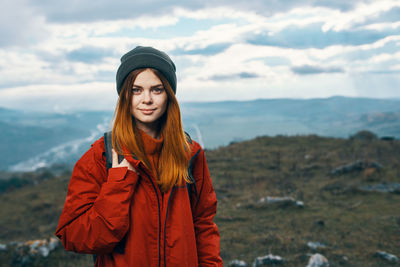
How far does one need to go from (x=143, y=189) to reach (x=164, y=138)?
0.40 metres

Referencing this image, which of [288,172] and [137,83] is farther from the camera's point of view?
[288,172]

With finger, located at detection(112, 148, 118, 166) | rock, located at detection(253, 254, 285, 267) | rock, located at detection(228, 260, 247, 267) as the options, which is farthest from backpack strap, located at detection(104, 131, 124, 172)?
rock, located at detection(253, 254, 285, 267)

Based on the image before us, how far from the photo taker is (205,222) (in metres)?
2.40

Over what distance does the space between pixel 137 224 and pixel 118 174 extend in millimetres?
359

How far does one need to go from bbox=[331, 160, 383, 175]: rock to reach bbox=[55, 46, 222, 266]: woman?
1258cm

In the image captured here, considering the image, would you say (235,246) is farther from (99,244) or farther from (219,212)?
(99,244)

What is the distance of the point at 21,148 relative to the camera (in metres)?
193

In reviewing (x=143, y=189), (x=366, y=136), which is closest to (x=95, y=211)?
(x=143, y=189)

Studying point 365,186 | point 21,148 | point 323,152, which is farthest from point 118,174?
point 21,148

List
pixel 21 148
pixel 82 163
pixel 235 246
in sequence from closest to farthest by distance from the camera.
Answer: pixel 82 163 → pixel 235 246 → pixel 21 148

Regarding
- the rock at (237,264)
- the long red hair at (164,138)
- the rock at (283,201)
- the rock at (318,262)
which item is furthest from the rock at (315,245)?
the long red hair at (164,138)

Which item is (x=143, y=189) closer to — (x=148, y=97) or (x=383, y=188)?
(x=148, y=97)

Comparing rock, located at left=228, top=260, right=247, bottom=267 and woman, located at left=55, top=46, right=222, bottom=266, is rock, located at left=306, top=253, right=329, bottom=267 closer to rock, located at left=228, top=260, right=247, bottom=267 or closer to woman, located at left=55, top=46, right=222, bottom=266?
rock, located at left=228, top=260, right=247, bottom=267

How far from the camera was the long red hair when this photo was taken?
212 centimetres
